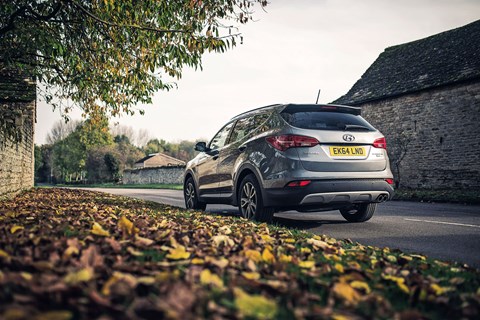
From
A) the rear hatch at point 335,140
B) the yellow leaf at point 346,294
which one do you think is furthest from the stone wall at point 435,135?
the yellow leaf at point 346,294

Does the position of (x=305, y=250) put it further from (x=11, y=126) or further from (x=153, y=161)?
(x=153, y=161)

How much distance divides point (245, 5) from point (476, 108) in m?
14.0

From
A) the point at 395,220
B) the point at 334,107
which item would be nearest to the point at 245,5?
the point at 334,107

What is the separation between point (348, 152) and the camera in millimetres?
5020

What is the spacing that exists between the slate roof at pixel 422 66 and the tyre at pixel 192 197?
46.3ft

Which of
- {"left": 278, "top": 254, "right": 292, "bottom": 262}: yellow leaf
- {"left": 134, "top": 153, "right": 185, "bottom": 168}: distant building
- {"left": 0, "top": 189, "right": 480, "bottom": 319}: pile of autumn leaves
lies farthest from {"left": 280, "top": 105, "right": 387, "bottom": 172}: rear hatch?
{"left": 134, "top": 153, "right": 185, "bottom": 168}: distant building

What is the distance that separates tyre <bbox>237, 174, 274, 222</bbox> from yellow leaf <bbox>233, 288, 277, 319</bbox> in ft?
12.5

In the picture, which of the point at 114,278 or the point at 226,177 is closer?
the point at 114,278

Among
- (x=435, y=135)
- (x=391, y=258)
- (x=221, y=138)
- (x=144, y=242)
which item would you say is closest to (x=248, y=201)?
(x=221, y=138)

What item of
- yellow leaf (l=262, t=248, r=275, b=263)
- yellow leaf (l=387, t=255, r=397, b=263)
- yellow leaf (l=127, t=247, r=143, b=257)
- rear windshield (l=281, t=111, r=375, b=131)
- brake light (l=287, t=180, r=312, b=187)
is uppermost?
rear windshield (l=281, t=111, r=375, b=131)

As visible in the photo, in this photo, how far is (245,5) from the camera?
5996 mm

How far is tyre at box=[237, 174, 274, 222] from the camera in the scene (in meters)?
5.36

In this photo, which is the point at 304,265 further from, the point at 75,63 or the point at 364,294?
the point at 75,63

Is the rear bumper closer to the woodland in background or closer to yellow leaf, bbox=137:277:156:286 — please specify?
yellow leaf, bbox=137:277:156:286
